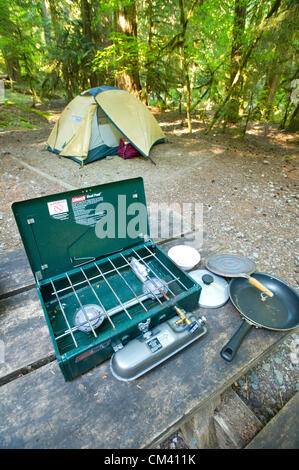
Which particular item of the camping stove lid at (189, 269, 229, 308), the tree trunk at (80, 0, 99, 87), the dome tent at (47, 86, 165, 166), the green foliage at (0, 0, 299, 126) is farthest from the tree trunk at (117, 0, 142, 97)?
the camping stove lid at (189, 269, 229, 308)

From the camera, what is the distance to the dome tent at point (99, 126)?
538 cm

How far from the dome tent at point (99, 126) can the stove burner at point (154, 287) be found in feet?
16.0

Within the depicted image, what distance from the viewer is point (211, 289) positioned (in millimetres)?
1186

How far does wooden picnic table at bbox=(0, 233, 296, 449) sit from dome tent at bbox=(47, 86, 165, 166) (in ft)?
16.4

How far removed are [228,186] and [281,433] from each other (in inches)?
162

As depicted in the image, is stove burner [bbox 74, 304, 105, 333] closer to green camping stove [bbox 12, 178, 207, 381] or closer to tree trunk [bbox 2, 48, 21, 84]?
green camping stove [bbox 12, 178, 207, 381]

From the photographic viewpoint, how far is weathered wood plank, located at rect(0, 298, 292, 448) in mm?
702

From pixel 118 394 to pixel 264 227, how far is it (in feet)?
10.6

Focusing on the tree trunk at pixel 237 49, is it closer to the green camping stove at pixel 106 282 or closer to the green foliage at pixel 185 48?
the green foliage at pixel 185 48

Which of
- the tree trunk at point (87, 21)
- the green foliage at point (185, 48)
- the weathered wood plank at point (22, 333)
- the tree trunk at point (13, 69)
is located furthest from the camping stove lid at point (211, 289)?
the tree trunk at point (13, 69)

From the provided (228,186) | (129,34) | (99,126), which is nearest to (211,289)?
(228,186)

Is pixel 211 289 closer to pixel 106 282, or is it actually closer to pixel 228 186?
pixel 106 282

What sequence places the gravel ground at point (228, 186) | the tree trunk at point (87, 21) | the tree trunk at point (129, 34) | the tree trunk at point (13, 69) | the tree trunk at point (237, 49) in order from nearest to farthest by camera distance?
the gravel ground at point (228, 186), the tree trunk at point (237, 49), the tree trunk at point (129, 34), the tree trunk at point (87, 21), the tree trunk at point (13, 69)

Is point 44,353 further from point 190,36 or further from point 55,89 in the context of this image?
point 55,89
